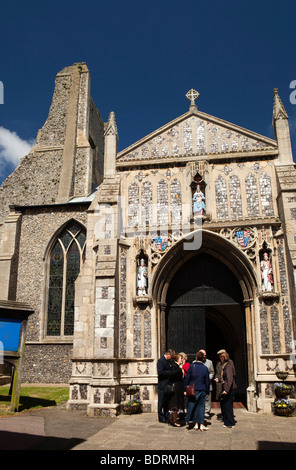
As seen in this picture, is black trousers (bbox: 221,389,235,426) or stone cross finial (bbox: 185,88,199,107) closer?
black trousers (bbox: 221,389,235,426)

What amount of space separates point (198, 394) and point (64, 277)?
11.2 m

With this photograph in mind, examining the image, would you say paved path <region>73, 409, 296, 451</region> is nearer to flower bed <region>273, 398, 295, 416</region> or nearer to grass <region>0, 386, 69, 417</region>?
flower bed <region>273, 398, 295, 416</region>

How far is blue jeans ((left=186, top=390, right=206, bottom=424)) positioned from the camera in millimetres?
8227

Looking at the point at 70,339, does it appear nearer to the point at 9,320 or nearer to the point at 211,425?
the point at 9,320

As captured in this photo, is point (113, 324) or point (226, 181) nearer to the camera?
point (113, 324)

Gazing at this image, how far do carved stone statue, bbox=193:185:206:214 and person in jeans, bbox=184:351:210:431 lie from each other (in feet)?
16.5

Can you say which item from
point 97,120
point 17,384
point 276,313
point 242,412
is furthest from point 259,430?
point 97,120

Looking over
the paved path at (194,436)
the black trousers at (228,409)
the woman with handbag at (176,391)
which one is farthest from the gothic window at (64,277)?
the black trousers at (228,409)

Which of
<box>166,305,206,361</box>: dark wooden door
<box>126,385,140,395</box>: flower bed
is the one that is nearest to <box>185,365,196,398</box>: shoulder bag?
<box>126,385,140,395</box>: flower bed

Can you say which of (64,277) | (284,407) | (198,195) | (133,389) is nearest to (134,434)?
(133,389)

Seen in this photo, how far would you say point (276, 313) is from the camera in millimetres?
11102

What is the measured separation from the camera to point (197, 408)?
8.29 meters

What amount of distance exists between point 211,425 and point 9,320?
5.51m

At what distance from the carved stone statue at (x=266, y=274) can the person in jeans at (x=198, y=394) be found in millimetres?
Answer: 3619
